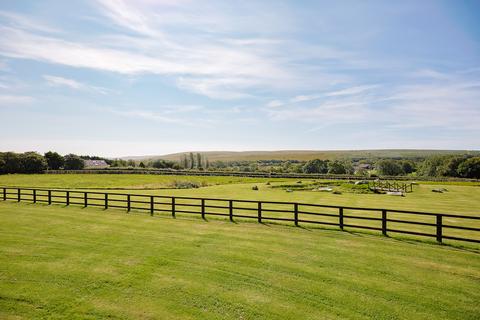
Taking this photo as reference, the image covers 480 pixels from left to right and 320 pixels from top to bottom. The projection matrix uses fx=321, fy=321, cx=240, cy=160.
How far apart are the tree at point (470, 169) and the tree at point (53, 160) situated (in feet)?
406

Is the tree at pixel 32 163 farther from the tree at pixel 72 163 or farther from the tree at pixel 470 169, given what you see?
the tree at pixel 470 169

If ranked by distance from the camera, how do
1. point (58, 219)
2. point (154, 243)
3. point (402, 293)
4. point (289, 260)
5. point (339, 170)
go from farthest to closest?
point (339, 170)
point (58, 219)
point (154, 243)
point (289, 260)
point (402, 293)

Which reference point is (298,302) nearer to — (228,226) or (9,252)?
(228,226)

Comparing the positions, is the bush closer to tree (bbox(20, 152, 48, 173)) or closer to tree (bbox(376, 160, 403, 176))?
tree (bbox(20, 152, 48, 173))

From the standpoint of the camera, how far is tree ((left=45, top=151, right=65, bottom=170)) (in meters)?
105

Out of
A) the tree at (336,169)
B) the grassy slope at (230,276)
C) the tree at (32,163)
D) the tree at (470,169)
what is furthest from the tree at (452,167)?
the tree at (32,163)

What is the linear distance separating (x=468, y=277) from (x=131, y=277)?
35.6ft

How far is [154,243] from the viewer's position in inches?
563

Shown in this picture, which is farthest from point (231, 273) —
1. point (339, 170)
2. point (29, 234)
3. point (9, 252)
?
point (339, 170)

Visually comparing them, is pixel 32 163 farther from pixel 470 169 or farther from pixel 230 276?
pixel 470 169

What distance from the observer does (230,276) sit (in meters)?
10.5

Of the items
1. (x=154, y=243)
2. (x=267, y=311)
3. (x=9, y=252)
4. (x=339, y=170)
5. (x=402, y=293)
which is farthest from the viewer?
(x=339, y=170)

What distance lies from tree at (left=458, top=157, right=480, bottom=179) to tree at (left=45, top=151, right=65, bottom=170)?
123802mm

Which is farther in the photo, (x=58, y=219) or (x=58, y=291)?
(x=58, y=219)
